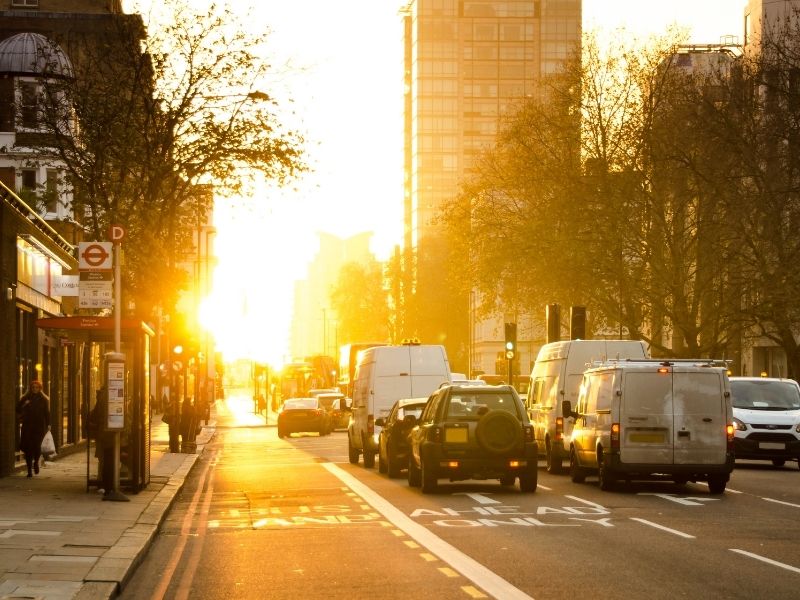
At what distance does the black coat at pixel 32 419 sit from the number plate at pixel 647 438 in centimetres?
1114

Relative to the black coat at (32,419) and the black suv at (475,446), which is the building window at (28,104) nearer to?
the black coat at (32,419)

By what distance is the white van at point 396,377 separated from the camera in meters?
35.2

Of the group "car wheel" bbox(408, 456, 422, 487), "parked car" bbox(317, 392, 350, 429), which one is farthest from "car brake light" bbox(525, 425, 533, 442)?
"parked car" bbox(317, 392, 350, 429)

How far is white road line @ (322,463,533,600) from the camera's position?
1231 centimetres

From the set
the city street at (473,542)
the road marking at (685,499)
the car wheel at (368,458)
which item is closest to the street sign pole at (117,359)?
the city street at (473,542)

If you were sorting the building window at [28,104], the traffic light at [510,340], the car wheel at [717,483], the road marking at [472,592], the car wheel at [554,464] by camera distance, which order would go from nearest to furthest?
1. the road marking at [472,592]
2. the car wheel at [717,483]
3. the car wheel at [554,464]
4. the building window at [28,104]
5. the traffic light at [510,340]

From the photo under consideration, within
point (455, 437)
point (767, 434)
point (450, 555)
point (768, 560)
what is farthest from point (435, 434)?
point (767, 434)

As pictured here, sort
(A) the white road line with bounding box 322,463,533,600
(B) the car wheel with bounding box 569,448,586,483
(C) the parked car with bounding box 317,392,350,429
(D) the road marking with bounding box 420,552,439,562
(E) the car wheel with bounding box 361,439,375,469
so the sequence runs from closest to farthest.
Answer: (A) the white road line with bounding box 322,463,533,600
(D) the road marking with bounding box 420,552,439,562
(B) the car wheel with bounding box 569,448,586,483
(E) the car wheel with bounding box 361,439,375,469
(C) the parked car with bounding box 317,392,350,429

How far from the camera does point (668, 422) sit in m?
24.4

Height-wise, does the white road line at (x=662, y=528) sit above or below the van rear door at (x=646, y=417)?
below

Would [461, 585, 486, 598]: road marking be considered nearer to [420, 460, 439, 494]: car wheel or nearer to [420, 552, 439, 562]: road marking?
[420, 552, 439, 562]: road marking

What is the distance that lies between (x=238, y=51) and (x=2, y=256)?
9240 millimetres

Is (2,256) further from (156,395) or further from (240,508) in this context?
(156,395)

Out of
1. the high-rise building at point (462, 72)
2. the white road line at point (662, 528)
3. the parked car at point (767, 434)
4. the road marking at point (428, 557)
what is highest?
the high-rise building at point (462, 72)
